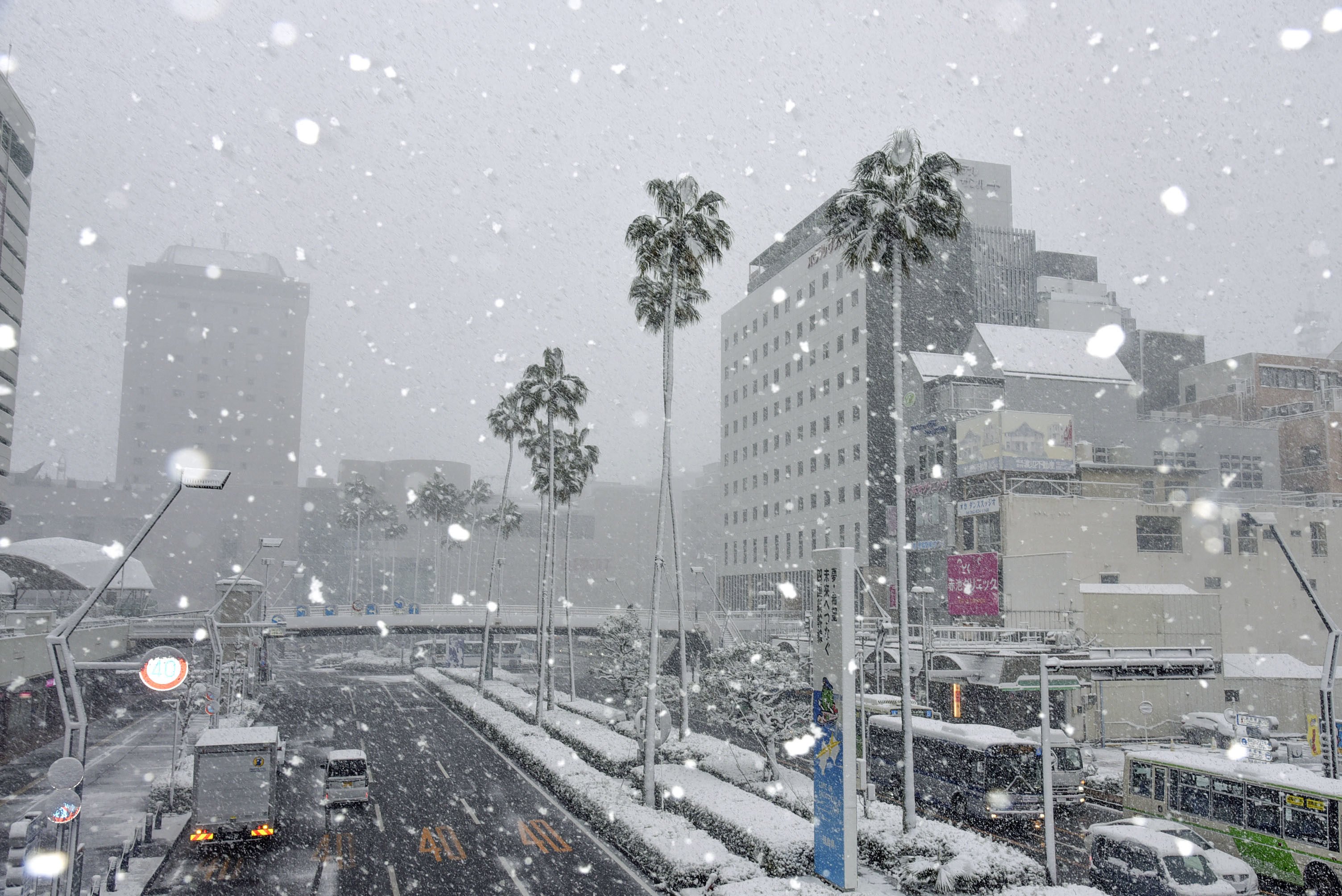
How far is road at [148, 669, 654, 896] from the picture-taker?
21812mm

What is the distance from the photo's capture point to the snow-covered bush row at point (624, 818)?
20.8 m

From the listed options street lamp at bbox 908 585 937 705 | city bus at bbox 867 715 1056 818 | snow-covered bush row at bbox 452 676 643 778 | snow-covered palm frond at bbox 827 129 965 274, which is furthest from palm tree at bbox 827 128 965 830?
street lamp at bbox 908 585 937 705

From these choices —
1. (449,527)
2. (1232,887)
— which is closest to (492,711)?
(1232,887)

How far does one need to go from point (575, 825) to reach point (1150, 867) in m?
15.5

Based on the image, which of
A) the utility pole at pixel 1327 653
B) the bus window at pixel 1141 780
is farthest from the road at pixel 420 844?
the utility pole at pixel 1327 653

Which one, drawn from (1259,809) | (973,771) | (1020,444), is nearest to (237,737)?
(973,771)

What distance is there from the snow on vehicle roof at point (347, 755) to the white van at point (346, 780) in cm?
1

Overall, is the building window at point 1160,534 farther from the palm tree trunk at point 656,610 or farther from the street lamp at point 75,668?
the street lamp at point 75,668

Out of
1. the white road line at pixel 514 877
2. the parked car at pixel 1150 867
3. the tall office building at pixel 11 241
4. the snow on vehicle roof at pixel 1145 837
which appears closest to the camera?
the parked car at pixel 1150 867

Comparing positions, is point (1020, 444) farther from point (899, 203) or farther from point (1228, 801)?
point (1228, 801)

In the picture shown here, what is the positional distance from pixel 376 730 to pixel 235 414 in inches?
5590

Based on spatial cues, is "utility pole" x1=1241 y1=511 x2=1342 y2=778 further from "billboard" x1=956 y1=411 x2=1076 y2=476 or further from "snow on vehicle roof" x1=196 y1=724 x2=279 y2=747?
"billboard" x1=956 y1=411 x2=1076 y2=476

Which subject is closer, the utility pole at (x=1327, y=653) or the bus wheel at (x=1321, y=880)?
the bus wheel at (x=1321, y=880)

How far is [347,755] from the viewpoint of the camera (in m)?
30.4
